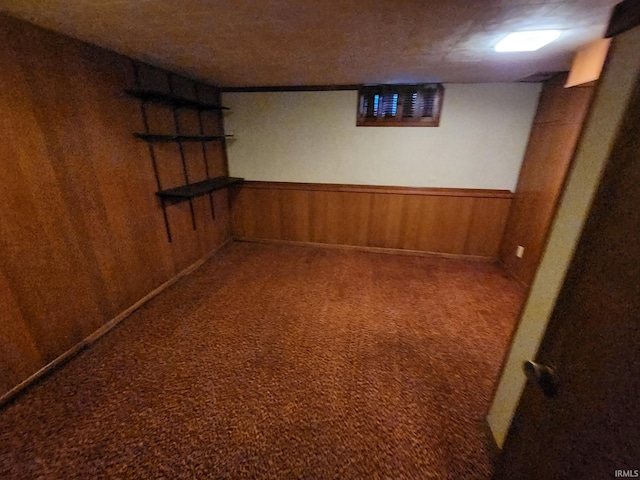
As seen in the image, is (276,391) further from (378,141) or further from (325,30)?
(378,141)

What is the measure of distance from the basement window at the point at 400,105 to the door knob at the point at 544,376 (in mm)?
2955

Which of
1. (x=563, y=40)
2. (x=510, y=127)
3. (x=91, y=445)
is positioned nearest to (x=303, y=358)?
(x=91, y=445)

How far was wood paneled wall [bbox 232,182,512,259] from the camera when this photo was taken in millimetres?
3189

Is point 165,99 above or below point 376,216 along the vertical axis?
above

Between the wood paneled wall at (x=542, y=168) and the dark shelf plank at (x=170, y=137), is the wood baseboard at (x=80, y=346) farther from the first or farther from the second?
the wood paneled wall at (x=542, y=168)

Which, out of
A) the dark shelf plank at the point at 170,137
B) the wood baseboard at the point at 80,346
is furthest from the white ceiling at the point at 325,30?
the wood baseboard at the point at 80,346

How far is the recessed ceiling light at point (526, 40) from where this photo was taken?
1.50 meters

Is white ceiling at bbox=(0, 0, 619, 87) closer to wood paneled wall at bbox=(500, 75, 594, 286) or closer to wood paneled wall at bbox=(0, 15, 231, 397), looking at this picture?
wood paneled wall at bbox=(0, 15, 231, 397)

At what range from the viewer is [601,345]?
0.52 metres

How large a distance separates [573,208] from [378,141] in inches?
102

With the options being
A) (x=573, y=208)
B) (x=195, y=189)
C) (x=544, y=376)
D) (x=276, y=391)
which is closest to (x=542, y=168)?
(x=573, y=208)

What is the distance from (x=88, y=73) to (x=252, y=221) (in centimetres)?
226

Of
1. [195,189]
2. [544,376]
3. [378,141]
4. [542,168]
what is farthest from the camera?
[378,141]

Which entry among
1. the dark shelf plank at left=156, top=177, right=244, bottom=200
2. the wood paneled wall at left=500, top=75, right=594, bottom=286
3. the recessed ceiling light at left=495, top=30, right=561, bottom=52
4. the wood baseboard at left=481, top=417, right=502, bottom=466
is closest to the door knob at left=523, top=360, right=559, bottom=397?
the wood baseboard at left=481, top=417, right=502, bottom=466
